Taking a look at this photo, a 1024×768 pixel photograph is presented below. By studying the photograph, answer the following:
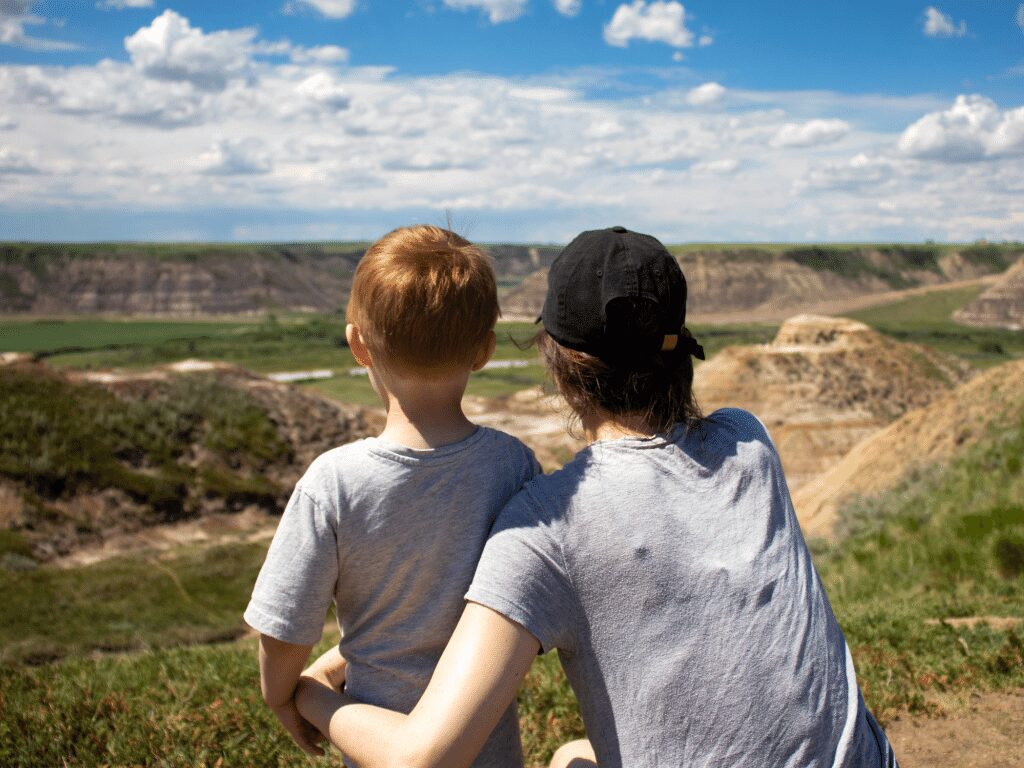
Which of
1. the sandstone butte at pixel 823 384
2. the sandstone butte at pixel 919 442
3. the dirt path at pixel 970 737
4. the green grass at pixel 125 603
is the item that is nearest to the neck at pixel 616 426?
the dirt path at pixel 970 737

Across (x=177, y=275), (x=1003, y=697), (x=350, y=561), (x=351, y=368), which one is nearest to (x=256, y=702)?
(x=350, y=561)

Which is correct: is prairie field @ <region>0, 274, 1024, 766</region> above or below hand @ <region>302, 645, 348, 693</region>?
below

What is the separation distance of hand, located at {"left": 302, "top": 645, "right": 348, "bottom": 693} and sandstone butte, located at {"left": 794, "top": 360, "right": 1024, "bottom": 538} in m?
10.1

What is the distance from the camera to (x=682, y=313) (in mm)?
2254

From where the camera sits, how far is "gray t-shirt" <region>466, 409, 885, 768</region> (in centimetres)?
201

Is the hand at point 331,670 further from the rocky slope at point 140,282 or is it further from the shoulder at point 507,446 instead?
the rocky slope at point 140,282

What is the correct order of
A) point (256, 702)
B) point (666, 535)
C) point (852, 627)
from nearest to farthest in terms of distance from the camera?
point (666, 535) < point (256, 702) < point (852, 627)

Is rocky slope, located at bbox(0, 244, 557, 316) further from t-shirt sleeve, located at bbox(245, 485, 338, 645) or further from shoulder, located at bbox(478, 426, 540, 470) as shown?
t-shirt sleeve, located at bbox(245, 485, 338, 645)

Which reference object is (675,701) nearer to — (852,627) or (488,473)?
(488,473)

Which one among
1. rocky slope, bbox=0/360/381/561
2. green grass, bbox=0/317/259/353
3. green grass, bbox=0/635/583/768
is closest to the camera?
green grass, bbox=0/635/583/768

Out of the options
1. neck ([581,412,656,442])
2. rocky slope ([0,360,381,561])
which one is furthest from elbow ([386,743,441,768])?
rocky slope ([0,360,381,561])

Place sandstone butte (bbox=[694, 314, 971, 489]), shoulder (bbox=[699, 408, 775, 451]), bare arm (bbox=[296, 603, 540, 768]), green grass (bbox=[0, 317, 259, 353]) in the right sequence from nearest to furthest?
bare arm (bbox=[296, 603, 540, 768]) → shoulder (bbox=[699, 408, 775, 451]) → sandstone butte (bbox=[694, 314, 971, 489]) → green grass (bbox=[0, 317, 259, 353])

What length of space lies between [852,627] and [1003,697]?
1315mm

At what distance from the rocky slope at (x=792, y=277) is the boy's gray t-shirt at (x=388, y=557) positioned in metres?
106
